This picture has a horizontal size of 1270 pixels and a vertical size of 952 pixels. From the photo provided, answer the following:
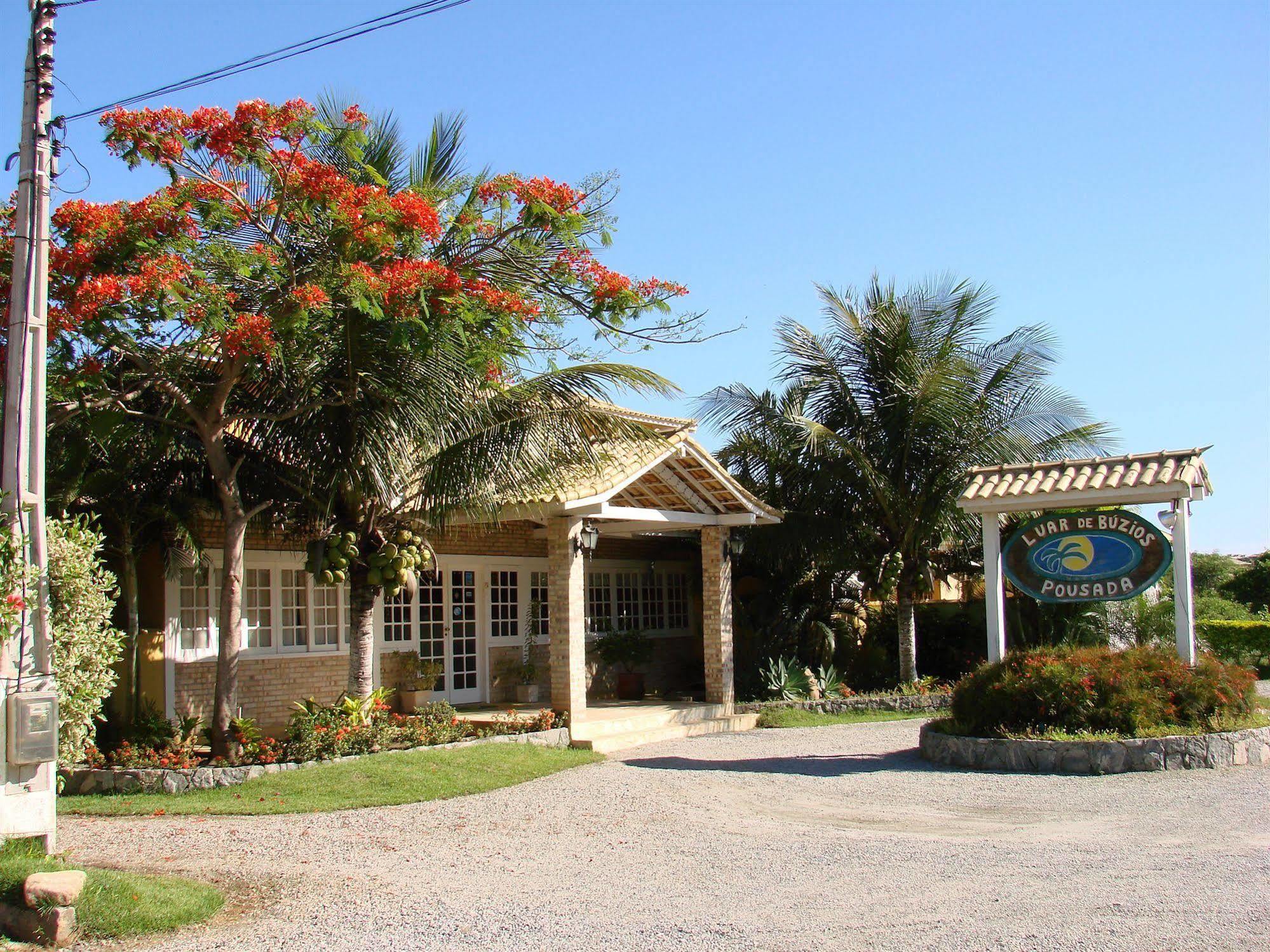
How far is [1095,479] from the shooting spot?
495 inches

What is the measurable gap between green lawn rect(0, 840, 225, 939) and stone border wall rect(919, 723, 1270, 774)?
25.0 feet

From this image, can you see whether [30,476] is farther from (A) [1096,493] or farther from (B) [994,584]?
(A) [1096,493]

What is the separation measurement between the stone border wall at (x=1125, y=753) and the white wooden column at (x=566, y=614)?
16.2ft

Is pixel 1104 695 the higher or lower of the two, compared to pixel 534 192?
lower

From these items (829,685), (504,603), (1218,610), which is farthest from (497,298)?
(1218,610)

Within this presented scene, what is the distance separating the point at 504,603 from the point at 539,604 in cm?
76

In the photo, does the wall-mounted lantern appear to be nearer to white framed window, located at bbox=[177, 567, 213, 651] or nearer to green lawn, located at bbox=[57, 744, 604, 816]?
green lawn, located at bbox=[57, 744, 604, 816]

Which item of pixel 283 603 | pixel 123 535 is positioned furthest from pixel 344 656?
pixel 123 535

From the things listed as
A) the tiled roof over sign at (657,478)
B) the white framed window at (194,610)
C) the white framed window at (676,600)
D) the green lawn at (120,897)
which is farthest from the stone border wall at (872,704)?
the green lawn at (120,897)

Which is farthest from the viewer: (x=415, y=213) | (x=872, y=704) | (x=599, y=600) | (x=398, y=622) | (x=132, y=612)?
(x=599, y=600)

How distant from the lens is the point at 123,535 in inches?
473

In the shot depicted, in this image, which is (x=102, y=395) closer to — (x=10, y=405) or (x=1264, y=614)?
(x=10, y=405)

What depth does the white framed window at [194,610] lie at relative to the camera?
1314 centimetres

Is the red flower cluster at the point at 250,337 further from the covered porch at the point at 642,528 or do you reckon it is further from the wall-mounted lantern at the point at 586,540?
the wall-mounted lantern at the point at 586,540
